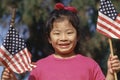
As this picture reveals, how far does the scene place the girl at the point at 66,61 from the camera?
398cm

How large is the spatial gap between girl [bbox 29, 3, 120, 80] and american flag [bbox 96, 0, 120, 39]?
18cm

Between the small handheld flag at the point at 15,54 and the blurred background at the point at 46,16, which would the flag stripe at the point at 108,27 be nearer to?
the small handheld flag at the point at 15,54

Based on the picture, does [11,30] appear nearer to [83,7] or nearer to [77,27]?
[77,27]

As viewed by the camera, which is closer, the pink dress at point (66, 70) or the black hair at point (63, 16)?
the pink dress at point (66, 70)

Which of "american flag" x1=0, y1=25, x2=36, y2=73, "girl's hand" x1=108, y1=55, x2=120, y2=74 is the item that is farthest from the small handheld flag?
"girl's hand" x1=108, y1=55, x2=120, y2=74

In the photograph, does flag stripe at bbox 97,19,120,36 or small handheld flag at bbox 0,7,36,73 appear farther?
flag stripe at bbox 97,19,120,36

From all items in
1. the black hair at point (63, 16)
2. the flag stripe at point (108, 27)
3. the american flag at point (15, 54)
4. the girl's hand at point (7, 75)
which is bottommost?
the girl's hand at point (7, 75)

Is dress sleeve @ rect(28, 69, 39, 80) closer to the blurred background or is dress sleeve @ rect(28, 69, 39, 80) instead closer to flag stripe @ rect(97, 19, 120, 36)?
flag stripe @ rect(97, 19, 120, 36)

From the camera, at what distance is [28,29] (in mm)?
8344

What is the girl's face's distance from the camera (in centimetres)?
402

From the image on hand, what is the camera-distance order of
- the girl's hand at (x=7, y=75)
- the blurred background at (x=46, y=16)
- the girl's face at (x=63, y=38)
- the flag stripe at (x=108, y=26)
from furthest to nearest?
the blurred background at (x=46, y=16) → the flag stripe at (x=108, y=26) → the girl's face at (x=63, y=38) → the girl's hand at (x=7, y=75)

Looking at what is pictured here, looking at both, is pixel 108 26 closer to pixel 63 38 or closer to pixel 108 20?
pixel 108 20

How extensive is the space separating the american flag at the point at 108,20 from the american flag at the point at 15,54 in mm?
548

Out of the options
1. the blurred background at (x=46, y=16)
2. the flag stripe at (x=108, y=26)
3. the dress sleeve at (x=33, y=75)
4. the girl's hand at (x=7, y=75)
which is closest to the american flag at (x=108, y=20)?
the flag stripe at (x=108, y=26)
